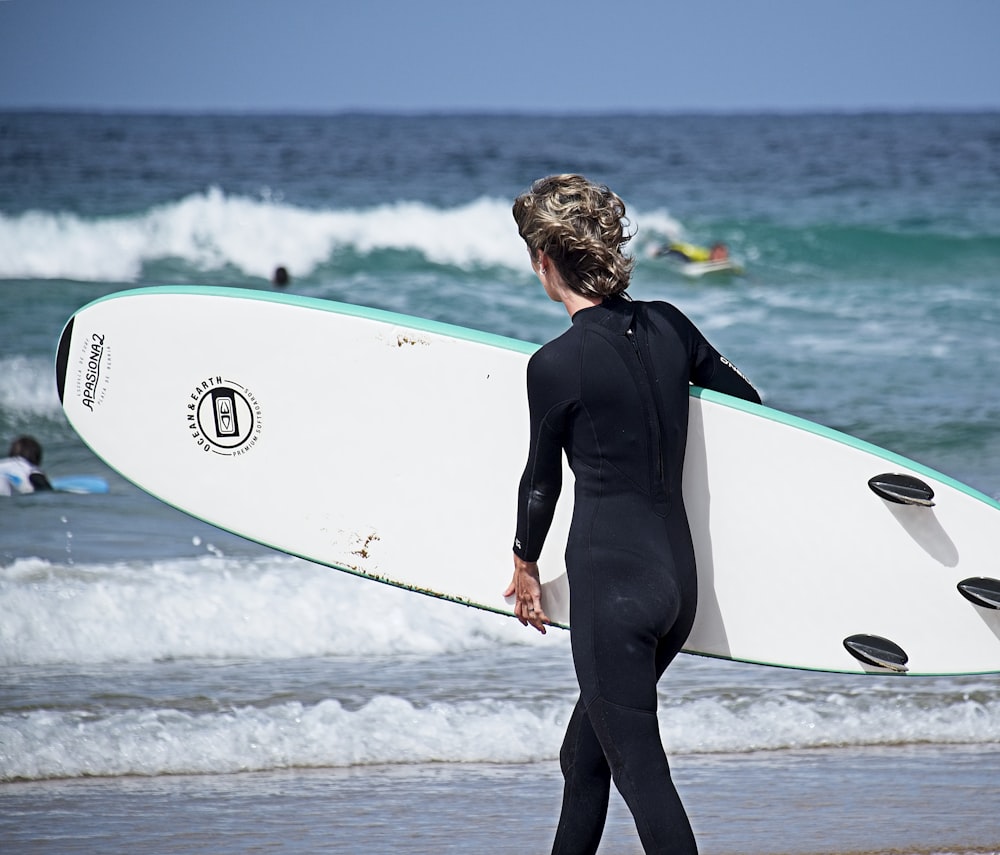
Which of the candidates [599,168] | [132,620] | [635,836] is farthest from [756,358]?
[599,168]

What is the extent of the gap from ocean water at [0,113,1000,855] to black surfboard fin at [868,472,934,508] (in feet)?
2.78

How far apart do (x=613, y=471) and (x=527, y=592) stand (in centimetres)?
26

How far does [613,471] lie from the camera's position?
175 centimetres

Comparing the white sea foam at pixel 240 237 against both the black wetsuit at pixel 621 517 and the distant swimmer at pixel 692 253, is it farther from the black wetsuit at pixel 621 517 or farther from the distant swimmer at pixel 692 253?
the black wetsuit at pixel 621 517

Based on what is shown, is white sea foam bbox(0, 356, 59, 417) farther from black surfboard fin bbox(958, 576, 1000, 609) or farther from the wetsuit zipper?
the wetsuit zipper

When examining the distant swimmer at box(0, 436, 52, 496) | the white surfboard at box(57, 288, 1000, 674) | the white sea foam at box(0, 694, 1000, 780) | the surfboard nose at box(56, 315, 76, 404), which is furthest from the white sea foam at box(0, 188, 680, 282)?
the white surfboard at box(57, 288, 1000, 674)

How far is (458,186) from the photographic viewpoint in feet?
52.6

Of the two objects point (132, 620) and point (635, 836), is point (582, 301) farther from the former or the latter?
point (132, 620)

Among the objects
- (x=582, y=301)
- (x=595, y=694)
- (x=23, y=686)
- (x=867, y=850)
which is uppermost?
(x=582, y=301)

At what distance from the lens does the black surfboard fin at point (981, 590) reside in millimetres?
2291

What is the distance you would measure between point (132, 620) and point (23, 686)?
21.8 inches

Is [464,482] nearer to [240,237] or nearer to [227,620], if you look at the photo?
[227,620]

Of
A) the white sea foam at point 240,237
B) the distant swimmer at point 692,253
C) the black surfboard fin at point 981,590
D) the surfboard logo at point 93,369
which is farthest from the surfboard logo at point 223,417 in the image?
the distant swimmer at point 692,253

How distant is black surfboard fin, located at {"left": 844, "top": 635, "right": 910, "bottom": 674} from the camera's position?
2.31 m
